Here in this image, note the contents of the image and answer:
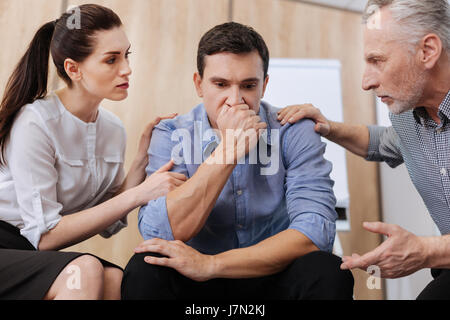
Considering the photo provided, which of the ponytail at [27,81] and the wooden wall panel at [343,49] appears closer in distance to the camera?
the ponytail at [27,81]

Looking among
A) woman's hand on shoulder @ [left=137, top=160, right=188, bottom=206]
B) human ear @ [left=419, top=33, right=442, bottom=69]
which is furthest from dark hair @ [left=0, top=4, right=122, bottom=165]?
human ear @ [left=419, top=33, right=442, bottom=69]

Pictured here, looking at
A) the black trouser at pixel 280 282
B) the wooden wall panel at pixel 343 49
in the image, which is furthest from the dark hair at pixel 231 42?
the wooden wall panel at pixel 343 49

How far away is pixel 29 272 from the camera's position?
38.0 inches

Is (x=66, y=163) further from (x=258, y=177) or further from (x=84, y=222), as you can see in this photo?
(x=258, y=177)

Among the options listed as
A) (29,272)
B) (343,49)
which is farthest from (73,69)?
(343,49)

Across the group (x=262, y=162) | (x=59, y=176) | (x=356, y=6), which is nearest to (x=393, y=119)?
(x=262, y=162)

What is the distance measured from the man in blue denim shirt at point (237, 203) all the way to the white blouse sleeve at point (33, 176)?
9.9 inches

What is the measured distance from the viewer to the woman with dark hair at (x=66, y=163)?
39.1 inches

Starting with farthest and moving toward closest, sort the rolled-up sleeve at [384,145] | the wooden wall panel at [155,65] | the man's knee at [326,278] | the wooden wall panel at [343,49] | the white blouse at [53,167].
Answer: the wooden wall panel at [343,49] → the wooden wall panel at [155,65] → the rolled-up sleeve at [384,145] → the white blouse at [53,167] → the man's knee at [326,278]

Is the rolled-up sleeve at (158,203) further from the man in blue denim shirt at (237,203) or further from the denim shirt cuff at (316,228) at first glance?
the denim shirt cuff at (316,228)

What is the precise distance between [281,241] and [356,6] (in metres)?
2.23

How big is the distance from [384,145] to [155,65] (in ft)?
4.43

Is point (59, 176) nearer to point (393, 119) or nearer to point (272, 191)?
point (272, 191)

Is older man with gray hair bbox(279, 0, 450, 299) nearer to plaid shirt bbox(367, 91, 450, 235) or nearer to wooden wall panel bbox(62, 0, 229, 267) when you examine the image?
plaid shirt bbox(367, 91, 450, 235)
